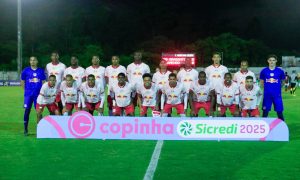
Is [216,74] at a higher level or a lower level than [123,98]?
higher

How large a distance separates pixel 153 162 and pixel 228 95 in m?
4.28

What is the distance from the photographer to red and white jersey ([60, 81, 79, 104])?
34.7ft

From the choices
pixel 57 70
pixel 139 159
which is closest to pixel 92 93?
pixel 57 70

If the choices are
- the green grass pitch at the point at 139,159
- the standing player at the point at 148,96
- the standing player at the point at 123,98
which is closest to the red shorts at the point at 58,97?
the standing player at the point at 123,98

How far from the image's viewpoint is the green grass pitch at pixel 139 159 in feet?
20.1

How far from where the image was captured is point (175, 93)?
34.5 ft

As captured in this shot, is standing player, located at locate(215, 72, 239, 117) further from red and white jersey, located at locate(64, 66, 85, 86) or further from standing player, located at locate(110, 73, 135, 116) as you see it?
red and white jersey, located at locate(64, 66, 85, 86)

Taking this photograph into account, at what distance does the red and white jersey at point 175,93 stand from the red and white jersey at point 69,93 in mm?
2236

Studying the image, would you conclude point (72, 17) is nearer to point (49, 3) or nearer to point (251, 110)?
point (49, 3)

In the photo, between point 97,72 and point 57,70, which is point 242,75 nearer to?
point 97,72

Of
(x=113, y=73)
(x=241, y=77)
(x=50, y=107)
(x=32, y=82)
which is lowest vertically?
(x=50, y=107)

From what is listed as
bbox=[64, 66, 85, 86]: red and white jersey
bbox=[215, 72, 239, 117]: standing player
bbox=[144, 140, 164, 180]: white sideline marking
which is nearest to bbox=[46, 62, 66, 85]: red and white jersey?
bbox=[64, 66, 85, 86]: red and white jersey

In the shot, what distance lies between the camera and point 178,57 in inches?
1471

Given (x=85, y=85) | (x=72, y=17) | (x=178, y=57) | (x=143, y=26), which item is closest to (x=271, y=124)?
(x=85, y=85)
